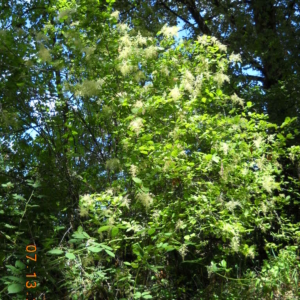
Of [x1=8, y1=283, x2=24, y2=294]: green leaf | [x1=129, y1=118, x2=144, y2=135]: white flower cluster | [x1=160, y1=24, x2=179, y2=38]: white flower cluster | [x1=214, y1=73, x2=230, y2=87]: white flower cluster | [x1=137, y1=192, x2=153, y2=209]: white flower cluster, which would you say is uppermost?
[x1=160, y1=24, x2=179, y2=38]: white flower cluster

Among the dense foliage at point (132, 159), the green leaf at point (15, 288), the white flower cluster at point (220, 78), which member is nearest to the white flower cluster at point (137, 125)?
the dense foliage at point (132, 159)

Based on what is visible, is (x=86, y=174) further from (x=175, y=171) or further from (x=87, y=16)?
(x=87, y=16)

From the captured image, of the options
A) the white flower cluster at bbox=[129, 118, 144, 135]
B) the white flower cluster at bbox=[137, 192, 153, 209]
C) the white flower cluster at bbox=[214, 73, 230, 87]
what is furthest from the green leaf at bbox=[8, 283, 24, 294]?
the white flower cluster at bbox=[214, 73, 230, 87]

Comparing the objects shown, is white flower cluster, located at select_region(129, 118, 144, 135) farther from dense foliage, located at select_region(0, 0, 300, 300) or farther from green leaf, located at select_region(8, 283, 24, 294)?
green leaf, located at select_region(8, 283, 24, 294)

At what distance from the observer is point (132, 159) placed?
8.62 ft

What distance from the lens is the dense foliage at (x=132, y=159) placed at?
8.33 feet

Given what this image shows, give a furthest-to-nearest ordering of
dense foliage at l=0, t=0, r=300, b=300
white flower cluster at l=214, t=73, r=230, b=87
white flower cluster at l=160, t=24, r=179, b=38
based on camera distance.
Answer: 1. white flower cluster at l=160, t=24, r=179, b=38
2. white flower cluster at l=214, t=73, r=230, b=87
3. dense foliage at l=0, t=0, r=300, b=300

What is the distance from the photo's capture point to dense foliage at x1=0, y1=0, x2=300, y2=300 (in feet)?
8.33

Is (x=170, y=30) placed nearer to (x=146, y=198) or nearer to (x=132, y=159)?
(x=132, y=159)

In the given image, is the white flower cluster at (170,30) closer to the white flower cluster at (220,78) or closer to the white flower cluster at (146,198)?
the white flower cluster at (220,78)

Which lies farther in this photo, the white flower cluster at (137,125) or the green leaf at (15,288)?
the white flower cluster at (137,125)

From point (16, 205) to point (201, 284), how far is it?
5.84ft

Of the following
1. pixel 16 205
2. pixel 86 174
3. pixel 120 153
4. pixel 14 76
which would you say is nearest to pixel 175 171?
pixel 120 153

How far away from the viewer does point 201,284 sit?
327 centimetres
